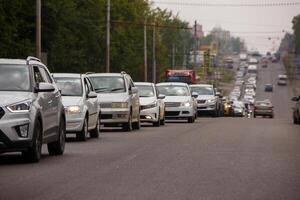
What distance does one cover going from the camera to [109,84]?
111 feet

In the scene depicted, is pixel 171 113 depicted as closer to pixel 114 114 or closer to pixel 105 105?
pixel 105 105

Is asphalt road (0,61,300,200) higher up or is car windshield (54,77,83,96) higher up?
car windshield (54,77,83,96)

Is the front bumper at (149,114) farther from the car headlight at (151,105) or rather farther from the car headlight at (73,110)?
the car headlight at (73,110)

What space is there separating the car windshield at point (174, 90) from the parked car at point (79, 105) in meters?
16.6

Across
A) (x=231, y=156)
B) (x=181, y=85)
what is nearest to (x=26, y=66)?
(x=231, y=156)

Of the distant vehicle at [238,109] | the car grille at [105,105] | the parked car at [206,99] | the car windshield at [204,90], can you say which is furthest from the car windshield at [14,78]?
the distant vehicle at [238,109]

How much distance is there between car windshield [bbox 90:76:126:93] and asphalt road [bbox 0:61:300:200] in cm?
732

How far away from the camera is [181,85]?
46.3m

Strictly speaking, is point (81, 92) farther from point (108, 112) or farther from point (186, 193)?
point (186, 193)

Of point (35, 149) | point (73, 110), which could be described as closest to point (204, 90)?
point (73, 110)

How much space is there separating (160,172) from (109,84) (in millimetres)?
17442

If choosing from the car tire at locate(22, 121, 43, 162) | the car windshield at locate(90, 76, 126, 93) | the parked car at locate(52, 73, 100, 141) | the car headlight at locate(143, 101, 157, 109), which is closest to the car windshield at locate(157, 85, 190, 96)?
the car headlight at locate(143, 101, 157, 109)

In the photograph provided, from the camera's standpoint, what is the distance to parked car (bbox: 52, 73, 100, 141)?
85.5 ft

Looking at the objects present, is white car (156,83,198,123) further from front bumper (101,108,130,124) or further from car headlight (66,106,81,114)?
car headlight (66,106,81,114)
